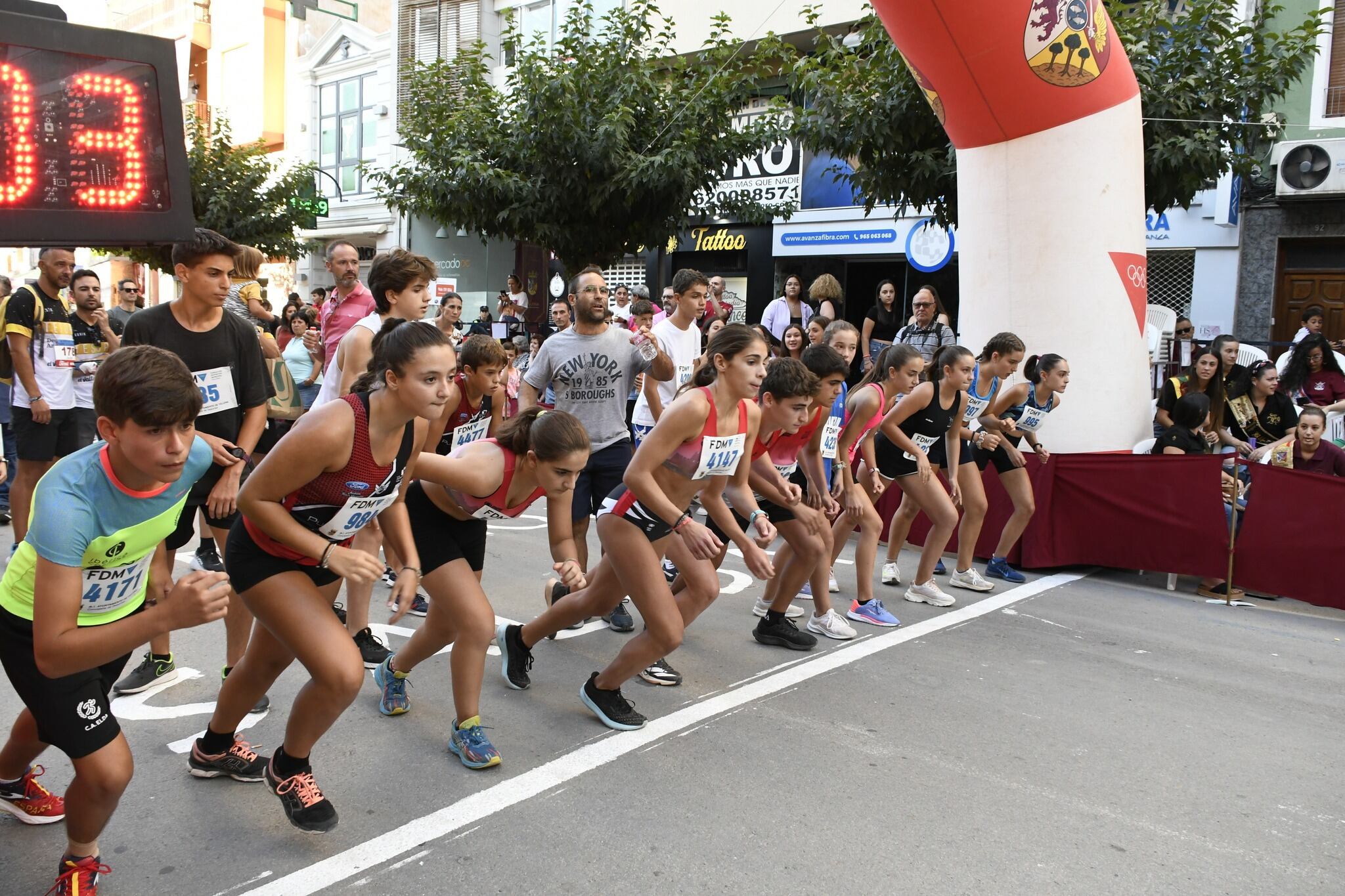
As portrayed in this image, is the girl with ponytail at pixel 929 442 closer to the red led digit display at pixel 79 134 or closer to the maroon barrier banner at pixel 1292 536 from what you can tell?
the maroon barrier banner at pixel 1292 536

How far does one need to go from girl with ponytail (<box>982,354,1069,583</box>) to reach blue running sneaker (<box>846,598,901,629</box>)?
1.71 metres

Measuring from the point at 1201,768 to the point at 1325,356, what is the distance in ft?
27.2

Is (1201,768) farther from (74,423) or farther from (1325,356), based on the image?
(1325,356)

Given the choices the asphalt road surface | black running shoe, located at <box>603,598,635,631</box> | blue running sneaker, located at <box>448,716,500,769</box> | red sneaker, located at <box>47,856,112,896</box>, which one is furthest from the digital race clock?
black running shoe, located at <box>603,598,635,631</box>

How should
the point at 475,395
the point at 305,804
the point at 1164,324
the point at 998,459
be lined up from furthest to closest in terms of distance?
the point at 1164,324
the point at 998,459
the point at 475,395
the point at 305,804

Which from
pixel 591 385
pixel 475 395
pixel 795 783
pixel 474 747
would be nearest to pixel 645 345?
pixel 591 385

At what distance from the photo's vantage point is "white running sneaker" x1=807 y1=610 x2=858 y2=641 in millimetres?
5980

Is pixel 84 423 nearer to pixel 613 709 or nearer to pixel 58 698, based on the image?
pixel 613 709

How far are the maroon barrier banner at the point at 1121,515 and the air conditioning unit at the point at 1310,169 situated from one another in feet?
29.5

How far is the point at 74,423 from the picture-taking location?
7.45 metres

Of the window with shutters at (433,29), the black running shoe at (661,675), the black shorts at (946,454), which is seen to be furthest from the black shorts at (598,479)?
the window with shutters at (433,29)

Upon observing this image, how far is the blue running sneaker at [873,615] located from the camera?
6.31 metres

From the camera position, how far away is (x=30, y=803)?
11.1 ft

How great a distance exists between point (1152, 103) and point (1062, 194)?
8.19ft
